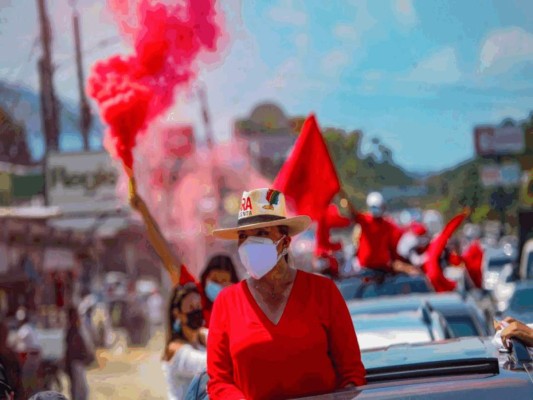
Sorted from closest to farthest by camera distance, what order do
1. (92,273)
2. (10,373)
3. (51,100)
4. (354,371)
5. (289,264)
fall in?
(354,371) → (289,264) → (10,373) → (51,100) → (92,273)

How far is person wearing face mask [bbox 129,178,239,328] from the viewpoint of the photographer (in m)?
7.50

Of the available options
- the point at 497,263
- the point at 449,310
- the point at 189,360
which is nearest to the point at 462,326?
the point at 449,310

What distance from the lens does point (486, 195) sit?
57.1 m

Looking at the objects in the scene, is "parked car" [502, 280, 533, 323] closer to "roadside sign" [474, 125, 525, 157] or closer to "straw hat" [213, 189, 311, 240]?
"straw hat" [213, 189, 311, 240]

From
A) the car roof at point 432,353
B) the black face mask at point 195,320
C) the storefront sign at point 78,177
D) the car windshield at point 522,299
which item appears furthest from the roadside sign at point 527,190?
the car roof at point 432,353

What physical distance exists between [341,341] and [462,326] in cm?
436

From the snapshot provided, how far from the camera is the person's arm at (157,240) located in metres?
7.79

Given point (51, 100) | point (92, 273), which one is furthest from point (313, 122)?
point (92, 273)

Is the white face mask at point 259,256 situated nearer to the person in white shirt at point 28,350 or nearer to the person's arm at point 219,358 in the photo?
the person's arm at point 219,358

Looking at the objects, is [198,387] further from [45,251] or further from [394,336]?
[45,251]

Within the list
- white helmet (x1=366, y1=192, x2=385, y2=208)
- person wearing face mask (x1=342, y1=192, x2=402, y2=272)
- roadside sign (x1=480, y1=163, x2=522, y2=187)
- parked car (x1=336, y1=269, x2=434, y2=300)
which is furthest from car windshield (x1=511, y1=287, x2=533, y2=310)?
roadside sign (x1=480, y1=163, x2=522, y2=187)

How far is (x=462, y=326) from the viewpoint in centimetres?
883

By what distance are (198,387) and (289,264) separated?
612 mm

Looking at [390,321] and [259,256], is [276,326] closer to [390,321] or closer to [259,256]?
[259,256]
